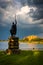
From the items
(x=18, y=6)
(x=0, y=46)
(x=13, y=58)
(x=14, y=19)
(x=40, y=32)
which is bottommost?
(x=13, y=58)

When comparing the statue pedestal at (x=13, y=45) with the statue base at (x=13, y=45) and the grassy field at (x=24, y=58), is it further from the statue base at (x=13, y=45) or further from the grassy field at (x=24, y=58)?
the grassy field at (x=24, y=58)

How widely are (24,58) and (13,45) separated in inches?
16.4

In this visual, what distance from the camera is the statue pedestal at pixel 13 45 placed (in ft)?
13.9

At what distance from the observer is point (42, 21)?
14.0 feet

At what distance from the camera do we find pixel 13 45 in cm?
435

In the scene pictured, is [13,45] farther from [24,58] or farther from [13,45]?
[24,58]

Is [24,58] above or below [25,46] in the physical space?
below

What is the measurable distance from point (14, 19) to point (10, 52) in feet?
2.36

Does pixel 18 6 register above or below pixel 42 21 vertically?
above

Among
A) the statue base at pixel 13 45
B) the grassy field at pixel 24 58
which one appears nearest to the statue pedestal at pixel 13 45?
the statue base at pixel 13 45

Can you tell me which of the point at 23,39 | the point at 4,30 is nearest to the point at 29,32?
the point at 23,39

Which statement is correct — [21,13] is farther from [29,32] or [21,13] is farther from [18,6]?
[29,32]

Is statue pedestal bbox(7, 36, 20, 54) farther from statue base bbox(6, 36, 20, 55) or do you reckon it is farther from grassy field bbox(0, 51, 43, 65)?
grassy field bbox(0, 51, 43, 65)

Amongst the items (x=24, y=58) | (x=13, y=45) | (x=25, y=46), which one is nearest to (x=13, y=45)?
(x=13, y=45)
